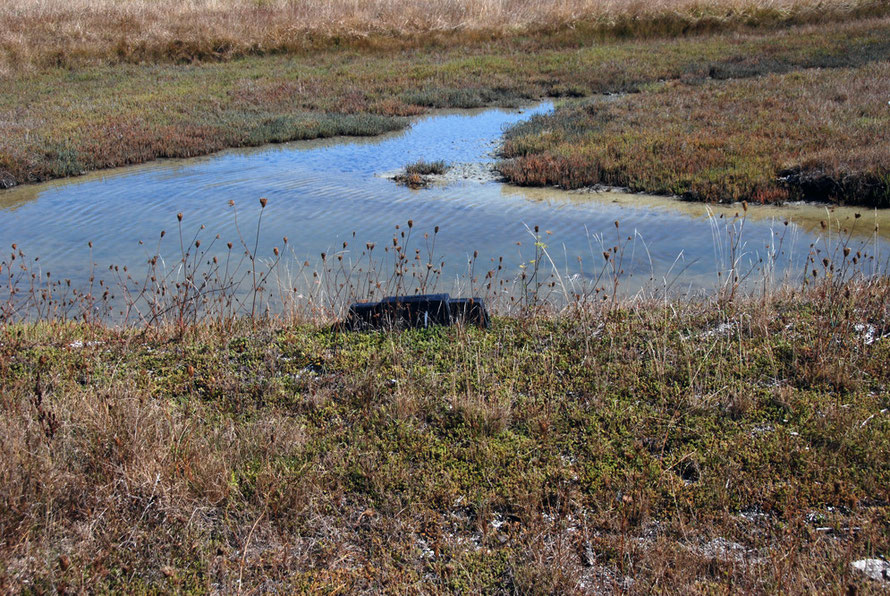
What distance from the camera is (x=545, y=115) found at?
18.8 metres

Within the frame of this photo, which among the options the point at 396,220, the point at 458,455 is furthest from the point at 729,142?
the point at 458,455

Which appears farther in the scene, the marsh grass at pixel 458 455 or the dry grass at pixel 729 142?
the dry grass at pixel 729 142

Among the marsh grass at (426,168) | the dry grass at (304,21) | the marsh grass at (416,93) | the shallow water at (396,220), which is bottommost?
the shallow water at (396,220)

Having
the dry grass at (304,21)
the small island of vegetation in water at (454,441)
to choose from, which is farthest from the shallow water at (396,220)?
the dry grass at (304,21)

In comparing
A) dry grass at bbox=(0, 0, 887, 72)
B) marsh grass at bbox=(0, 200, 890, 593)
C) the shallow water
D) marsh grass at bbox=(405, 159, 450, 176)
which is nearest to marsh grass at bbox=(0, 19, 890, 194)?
the shallow water

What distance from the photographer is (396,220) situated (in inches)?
452

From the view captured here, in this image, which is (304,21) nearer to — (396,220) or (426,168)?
(426,168)

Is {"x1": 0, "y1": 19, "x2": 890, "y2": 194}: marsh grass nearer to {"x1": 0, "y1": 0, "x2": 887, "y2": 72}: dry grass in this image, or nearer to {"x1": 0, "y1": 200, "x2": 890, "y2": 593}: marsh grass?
{"x1": 0, "y1": 0, "x2": 887, "y2": 72}: dry grass

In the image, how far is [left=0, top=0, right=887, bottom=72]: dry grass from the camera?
92.3 ft

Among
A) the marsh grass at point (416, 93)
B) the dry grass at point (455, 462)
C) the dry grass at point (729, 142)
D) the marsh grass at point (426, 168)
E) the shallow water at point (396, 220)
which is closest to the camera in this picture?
the dry grass at point (455, 462)

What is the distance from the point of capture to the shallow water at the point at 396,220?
9.59 meters

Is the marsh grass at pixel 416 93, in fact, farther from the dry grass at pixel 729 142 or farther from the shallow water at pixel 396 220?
the shallow water at pixel 396 220

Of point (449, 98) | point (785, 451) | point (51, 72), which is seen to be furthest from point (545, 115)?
point (51, 72)

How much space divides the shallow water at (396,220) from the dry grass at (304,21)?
1477cm
